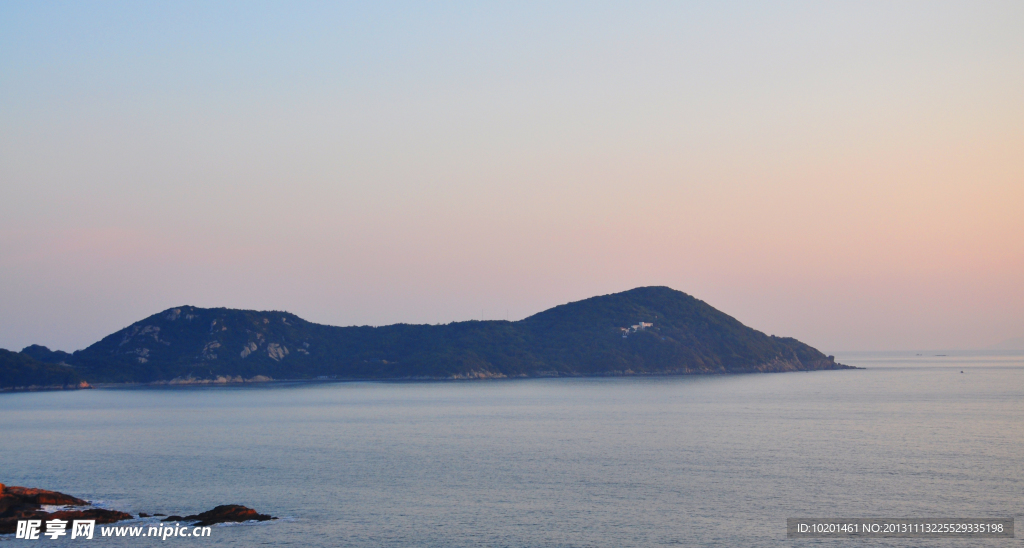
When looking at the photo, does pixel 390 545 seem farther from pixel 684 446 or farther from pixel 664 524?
pixel 684 446

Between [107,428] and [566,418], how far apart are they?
2864 inches

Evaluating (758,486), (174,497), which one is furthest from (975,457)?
(174,497)

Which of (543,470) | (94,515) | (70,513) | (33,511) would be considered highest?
(543,470)

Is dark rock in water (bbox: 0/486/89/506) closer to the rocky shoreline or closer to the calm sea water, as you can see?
the rocky shoreline

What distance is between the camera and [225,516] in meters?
52.8

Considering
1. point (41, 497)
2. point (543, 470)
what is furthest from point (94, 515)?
point (543, 470)

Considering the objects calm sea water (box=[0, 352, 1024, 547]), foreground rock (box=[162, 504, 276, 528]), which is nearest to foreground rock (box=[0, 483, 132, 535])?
calm sea water (box=[0, 352, 1024, 547])

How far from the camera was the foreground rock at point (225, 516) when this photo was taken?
172 ft

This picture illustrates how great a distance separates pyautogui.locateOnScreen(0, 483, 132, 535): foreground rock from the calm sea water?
366 cm

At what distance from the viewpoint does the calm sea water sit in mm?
50906

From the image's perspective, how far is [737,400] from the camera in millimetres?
163500

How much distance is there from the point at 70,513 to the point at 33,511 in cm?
244

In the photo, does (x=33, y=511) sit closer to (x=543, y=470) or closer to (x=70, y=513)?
(x=70, y=513)

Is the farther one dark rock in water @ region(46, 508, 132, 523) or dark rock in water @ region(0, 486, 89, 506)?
dark rock in water @ region(0, 486, 89, 506)
